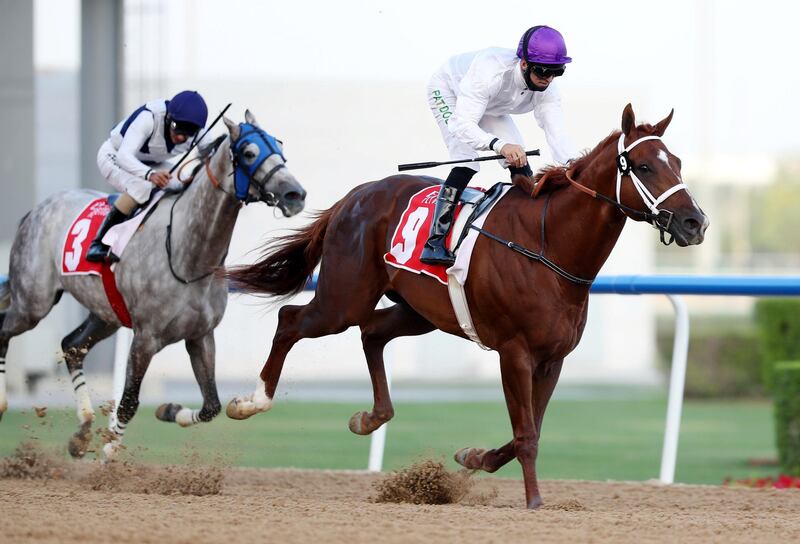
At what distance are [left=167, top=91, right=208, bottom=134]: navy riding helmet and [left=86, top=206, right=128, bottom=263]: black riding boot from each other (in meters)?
0.53

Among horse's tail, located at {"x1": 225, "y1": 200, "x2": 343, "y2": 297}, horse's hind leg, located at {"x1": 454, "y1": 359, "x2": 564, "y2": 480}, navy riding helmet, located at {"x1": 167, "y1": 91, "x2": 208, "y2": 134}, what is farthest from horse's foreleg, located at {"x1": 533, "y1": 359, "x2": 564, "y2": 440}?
navy riding helmet, located at {"x1": 167, "y1": 91, "x2": 208, "y2": 134}

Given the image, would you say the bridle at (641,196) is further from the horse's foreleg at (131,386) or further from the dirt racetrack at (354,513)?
the horse's foreleg at (131,386)

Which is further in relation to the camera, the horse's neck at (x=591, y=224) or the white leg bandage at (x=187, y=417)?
the white leg bandage at (x=187, y=417)

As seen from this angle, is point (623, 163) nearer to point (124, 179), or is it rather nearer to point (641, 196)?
point (641, 196)

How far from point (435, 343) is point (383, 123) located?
295cm

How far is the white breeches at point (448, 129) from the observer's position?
5.39 m

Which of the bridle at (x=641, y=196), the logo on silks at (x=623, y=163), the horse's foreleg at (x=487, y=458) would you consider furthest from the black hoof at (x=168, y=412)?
the logo on silks at (x=623, y=163)

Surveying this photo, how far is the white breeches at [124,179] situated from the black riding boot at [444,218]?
5.18ft

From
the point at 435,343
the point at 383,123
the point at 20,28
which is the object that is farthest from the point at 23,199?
the point at 435,343

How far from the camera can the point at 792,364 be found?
Result: 750 centimetres

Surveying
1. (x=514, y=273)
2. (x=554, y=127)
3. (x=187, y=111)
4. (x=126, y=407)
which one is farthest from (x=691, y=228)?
(x=126, y=407)

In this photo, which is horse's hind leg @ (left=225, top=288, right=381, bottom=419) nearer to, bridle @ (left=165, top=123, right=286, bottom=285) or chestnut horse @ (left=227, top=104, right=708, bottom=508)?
chestnut horse @ (left=227, top=104, right=708, bottom=508)

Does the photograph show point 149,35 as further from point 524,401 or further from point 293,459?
point 524,401

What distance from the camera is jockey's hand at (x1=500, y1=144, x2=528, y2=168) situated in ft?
16.4
